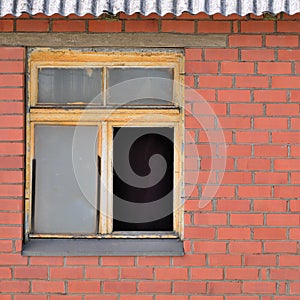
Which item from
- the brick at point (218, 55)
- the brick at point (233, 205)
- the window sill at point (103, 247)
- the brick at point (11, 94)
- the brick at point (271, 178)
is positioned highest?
the brick at point (218, 55)

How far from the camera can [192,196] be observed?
3533mm

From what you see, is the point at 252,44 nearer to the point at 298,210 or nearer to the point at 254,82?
the point at 254,82

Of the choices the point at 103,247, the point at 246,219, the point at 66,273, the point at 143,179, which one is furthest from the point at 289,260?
the point at 66,273

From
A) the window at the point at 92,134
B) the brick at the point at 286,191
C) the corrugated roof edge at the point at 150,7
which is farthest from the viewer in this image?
the window at the point at 92,134

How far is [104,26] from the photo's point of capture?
3.55 meters

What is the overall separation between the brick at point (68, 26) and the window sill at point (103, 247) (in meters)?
1.41

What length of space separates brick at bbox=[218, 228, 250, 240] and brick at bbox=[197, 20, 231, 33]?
131 cm

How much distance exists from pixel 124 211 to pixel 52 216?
1.61 feet

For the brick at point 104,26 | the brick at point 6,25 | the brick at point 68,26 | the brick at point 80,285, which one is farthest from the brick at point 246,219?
the brick at point 6,25

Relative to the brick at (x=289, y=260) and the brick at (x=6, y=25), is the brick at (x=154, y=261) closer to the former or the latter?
the brick at (x=289, y=260)

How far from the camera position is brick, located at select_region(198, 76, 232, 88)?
3537 mm

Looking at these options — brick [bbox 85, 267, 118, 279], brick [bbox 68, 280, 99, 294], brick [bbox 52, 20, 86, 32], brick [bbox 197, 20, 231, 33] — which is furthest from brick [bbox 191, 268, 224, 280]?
brick [bbox 52, 20, 86, 32]

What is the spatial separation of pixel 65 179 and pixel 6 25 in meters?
1.10

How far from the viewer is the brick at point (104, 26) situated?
355cm
